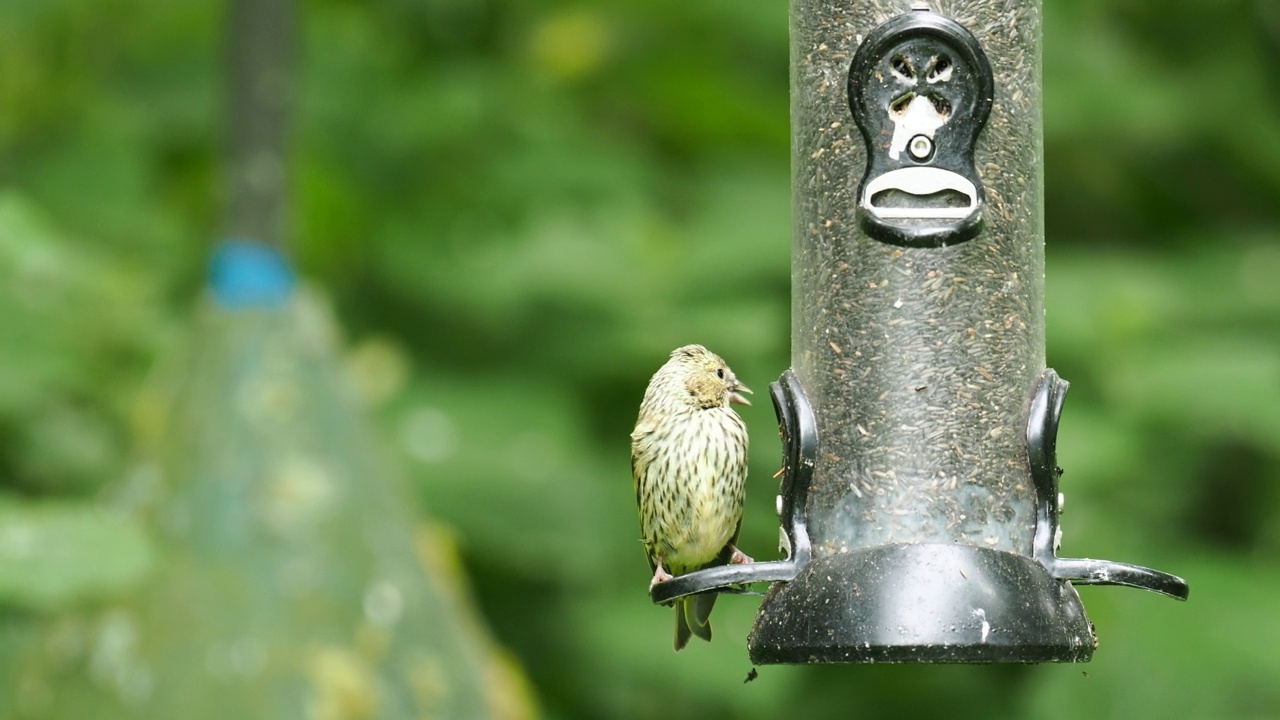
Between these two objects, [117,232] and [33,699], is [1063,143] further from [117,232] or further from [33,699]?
[33,699]

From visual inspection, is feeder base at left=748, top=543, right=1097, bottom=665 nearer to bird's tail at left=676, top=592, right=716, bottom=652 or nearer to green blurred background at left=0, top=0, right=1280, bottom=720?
bird's tail at left=676, top=592, right=716, bottom=652

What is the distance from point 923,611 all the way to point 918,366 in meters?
0.85

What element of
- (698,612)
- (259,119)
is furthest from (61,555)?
(259,119)

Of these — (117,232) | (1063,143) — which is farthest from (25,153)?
(1063,143)

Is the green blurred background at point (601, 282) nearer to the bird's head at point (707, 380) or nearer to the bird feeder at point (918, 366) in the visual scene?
the bird's head at point (707, 380)

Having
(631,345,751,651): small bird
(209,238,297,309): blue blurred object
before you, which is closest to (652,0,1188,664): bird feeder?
(631,345,751,651): small bird

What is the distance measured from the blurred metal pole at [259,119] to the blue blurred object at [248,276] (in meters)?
Result: 0.06

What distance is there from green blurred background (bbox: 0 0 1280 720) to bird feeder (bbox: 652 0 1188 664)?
2.30 meters

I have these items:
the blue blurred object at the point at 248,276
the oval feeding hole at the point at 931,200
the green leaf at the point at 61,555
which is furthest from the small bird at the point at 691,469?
the blue blurred object at the point at 248,276

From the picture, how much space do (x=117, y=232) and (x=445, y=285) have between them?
159 centimetres

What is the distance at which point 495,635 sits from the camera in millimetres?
9602

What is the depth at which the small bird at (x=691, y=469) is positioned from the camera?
532cm

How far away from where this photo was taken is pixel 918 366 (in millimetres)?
4945

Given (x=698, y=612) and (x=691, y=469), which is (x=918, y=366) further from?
(x=698, y=612)
